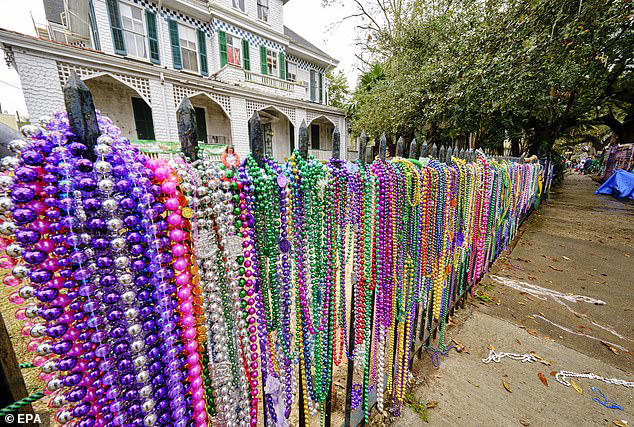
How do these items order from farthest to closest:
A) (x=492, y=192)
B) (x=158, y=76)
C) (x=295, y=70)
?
(x=295, y=70), (x=158, y=76), (x=492, y=192)

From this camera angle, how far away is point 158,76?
892 centimetres

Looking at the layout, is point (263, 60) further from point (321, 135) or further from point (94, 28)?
point (94, 28)

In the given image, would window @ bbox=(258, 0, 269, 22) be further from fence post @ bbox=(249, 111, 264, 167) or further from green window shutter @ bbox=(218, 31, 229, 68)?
fence post @ bbox=(249, 111, 264, 167)

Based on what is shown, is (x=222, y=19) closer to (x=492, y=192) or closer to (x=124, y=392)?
(x=492, y=192)

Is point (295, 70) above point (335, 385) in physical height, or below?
above

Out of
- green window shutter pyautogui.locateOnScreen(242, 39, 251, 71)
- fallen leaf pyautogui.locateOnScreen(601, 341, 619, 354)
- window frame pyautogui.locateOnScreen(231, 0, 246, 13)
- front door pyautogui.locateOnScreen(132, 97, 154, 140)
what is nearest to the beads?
fallen leaf pyautogui.locateOnScreen(601, 341, 619, 354)

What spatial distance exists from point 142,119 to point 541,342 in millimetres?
13394

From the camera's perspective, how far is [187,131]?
0.89 metres

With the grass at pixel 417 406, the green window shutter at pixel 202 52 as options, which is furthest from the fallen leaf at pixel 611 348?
the green window shutter at pixel 202 52

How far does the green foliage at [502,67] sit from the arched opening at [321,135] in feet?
8.87

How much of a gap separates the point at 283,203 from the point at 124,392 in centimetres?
82

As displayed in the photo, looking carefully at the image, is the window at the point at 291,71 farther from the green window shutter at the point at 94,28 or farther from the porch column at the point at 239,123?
the green window shutter at the point at 94,28

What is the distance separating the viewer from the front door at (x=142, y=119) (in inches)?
402

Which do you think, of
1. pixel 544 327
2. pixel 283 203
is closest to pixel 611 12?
pixel 544 327
